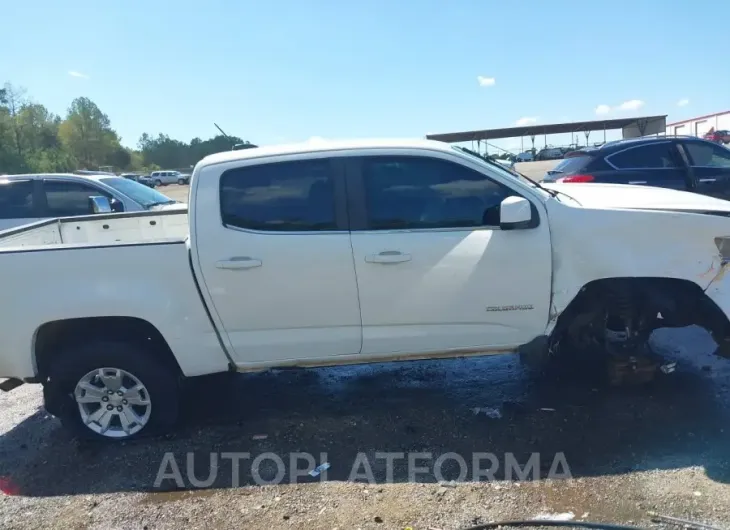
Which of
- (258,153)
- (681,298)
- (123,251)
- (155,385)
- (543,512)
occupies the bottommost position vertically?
(543,512)

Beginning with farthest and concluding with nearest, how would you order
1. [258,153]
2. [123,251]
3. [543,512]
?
[258,153] < [123,251] < [543,512]

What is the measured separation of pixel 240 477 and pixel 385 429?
1.01m

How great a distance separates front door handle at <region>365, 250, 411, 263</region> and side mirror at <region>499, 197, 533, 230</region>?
64 cm

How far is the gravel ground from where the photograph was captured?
10.4ft

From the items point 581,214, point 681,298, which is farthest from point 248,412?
point 681,298

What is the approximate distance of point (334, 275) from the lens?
12.5 ft

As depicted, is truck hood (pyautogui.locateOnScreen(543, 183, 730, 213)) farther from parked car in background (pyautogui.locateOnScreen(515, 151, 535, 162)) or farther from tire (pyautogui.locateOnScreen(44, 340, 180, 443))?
parked car in background (pyautogui.locateOnScreen(515, 151, 535, 162))

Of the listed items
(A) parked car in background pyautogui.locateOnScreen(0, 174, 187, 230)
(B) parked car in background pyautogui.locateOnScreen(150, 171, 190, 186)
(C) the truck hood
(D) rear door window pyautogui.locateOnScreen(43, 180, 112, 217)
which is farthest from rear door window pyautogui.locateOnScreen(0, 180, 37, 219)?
(B) parked car in background pyautogui.locateOnScreen(150, 171, 190, 186)

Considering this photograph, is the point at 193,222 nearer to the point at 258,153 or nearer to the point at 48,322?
the point at 258,153

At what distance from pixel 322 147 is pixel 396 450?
2032mm

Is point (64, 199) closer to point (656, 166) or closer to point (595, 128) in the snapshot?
point (656, 166)

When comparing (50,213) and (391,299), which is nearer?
(391,299)

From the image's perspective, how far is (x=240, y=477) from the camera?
3.60 meters

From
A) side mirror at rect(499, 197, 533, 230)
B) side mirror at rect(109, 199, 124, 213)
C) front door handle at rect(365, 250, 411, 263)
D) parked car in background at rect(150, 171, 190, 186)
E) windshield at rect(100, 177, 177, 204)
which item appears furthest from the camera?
parked car in background at rect(150, 171, 190, 186)
